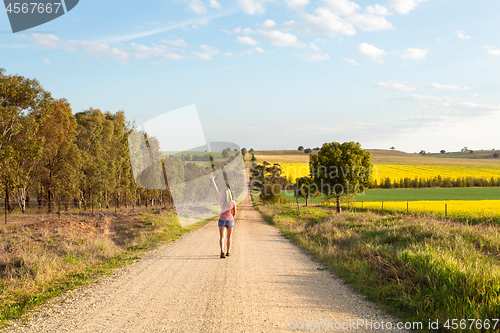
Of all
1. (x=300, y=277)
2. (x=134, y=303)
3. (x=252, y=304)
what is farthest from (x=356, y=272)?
(x=134, y=303)

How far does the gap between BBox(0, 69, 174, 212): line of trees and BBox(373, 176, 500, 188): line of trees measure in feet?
203

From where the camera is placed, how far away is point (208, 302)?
5430mm

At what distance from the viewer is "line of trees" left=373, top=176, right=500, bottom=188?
249 ft

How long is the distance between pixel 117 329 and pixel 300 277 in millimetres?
4469

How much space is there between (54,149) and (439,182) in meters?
85.0

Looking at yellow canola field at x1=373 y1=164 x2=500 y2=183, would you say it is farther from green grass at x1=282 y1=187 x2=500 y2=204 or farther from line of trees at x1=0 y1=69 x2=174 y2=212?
line of trees at x1=0 y1=69 x2=174 y2=212

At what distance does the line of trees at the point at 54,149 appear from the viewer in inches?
1043

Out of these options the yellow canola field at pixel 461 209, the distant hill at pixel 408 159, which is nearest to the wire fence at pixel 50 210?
the yellow canola field at pixel 461 209

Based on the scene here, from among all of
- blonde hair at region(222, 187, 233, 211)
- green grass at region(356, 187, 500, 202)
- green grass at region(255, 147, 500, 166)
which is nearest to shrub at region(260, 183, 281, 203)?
green grass at region(356, 187, 500, 202)

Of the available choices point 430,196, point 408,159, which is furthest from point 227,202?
point 408,159

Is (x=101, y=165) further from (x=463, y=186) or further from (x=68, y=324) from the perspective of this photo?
(x=463, y=186)

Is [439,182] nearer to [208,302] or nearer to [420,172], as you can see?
[420,172]

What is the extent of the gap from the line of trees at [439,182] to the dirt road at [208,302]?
246 feet

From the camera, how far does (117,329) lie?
4.35 m
